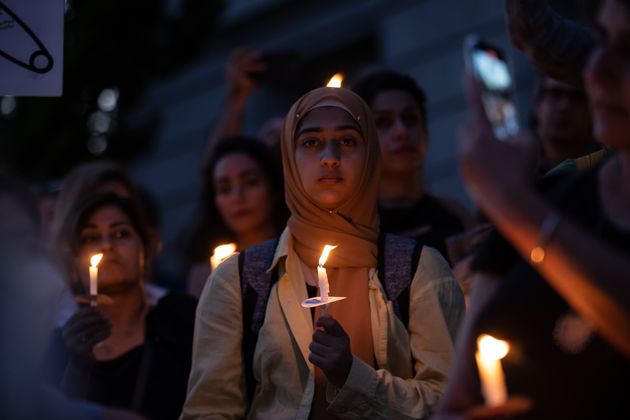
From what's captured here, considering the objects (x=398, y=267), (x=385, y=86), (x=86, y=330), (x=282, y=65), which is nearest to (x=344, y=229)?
(x=398, y=267)

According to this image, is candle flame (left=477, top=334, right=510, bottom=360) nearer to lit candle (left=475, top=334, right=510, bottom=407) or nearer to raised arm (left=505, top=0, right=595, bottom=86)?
lit candle (left=475, top=334, right=510, bottom=407)

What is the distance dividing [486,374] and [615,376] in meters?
0.34

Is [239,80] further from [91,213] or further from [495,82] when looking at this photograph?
[91,213]

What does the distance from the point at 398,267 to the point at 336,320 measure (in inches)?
16.3

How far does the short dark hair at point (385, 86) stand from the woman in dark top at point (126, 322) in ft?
3.87

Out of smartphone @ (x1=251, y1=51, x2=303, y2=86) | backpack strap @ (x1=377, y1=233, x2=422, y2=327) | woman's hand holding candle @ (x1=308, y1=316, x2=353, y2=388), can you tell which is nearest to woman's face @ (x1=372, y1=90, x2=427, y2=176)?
smartphone @ (x1=251, y1=51, x2=303, y2=86)

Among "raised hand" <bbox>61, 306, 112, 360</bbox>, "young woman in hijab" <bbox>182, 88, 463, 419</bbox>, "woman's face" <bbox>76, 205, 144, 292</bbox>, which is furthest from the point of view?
"woman's face" <bbox>76, 205, 144, 292</bbox>

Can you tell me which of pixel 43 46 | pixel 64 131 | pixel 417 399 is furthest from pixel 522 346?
pixel 64 131

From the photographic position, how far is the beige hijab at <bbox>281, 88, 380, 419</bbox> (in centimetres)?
401

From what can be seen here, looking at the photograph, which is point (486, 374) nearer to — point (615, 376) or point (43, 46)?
point (615, 376)

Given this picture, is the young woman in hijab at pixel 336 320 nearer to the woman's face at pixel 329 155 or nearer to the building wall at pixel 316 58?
the woman's face at pixel 329 155

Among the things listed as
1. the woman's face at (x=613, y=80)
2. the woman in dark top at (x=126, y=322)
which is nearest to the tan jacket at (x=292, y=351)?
the woman in dark top at (x=126, y=322)

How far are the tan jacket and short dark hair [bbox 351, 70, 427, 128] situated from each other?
5.93 ft

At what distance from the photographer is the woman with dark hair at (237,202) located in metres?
6.04
